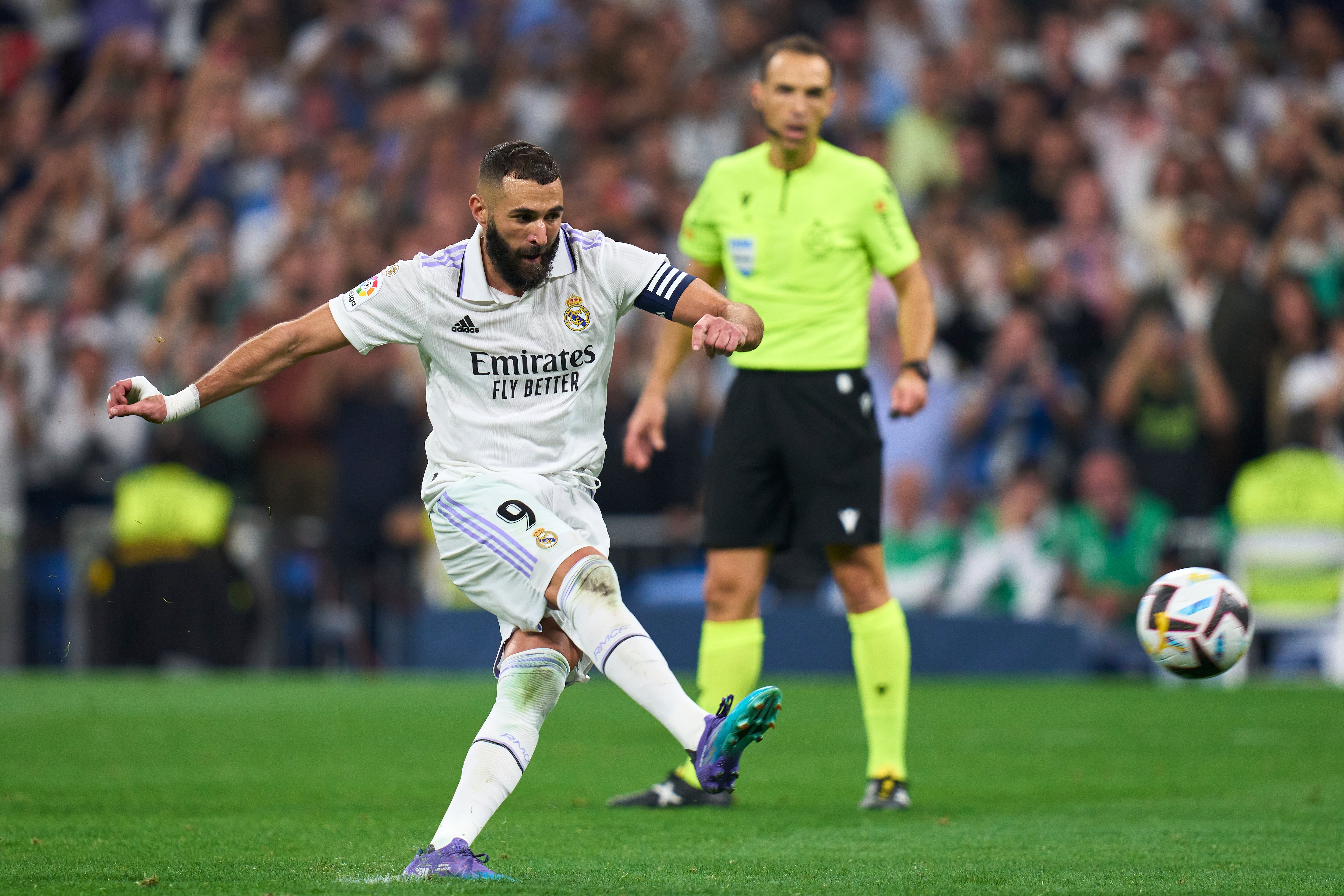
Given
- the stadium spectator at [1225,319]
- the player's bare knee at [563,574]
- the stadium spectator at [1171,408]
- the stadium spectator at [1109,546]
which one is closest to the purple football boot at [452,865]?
the player's bare knee at [563,574]

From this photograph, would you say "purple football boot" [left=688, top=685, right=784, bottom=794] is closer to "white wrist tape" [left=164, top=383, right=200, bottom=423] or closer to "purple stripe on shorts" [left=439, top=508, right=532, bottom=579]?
"purple stripe on shorts" [left=439, top=508, right=532, bottom=579]

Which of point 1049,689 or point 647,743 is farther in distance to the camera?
point 1049,689

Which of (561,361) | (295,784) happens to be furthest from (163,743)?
(561,361)

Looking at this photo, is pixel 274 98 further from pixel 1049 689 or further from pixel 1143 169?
pixel 1049 689

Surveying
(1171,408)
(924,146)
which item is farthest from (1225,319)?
(924,146)

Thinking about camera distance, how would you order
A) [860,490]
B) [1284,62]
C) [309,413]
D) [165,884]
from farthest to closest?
[1284,62] < [309,413] < [860,490] < [165,884]

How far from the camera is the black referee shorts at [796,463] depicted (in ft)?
24.2

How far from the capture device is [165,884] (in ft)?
17.1

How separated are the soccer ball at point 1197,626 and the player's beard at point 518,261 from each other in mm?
2784

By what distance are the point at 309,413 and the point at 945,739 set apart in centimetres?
723

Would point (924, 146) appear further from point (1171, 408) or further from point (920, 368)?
point (920, 368)

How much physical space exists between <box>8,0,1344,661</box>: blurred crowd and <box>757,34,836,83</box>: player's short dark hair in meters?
6.47

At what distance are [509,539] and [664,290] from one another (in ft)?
2.88

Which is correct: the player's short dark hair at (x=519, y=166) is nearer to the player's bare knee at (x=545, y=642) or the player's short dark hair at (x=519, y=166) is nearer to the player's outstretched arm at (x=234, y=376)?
the player's outstretched arm at (x=234, y=376)
